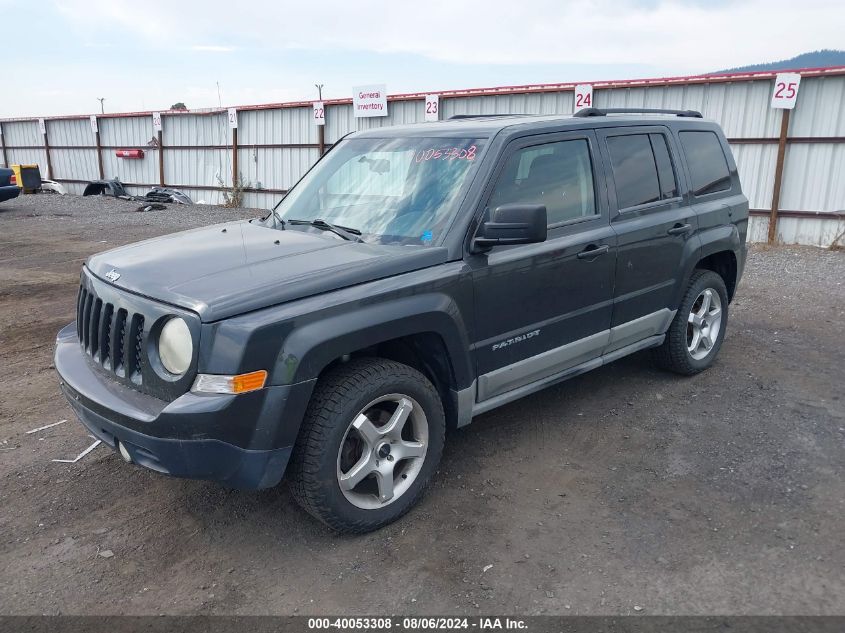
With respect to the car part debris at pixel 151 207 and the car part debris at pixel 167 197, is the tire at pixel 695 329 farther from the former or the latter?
the car part debris at pixel 167 197

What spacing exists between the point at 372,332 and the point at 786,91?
1194 centimetres

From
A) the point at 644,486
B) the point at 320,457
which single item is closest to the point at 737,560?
the point at 644,486

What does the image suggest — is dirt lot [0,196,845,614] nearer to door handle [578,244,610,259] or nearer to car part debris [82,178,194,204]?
door handle [578,244,610,259]

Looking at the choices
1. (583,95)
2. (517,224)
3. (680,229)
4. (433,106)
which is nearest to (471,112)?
(433,106)

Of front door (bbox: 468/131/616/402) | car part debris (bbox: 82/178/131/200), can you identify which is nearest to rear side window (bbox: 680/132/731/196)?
front door (bbox: 468/131/616/402)

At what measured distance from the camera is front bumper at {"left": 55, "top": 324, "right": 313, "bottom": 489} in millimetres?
2822

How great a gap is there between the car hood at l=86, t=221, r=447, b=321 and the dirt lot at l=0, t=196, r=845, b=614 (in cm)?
121

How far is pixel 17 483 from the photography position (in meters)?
3.87

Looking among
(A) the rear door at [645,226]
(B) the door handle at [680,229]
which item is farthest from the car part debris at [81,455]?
(B) the door handle at [680,229]

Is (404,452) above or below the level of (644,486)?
above

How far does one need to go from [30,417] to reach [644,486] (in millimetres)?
3998

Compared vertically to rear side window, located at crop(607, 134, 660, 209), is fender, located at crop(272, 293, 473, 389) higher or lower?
lower

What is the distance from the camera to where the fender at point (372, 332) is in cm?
292

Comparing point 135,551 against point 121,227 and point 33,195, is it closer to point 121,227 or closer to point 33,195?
point 121,227
